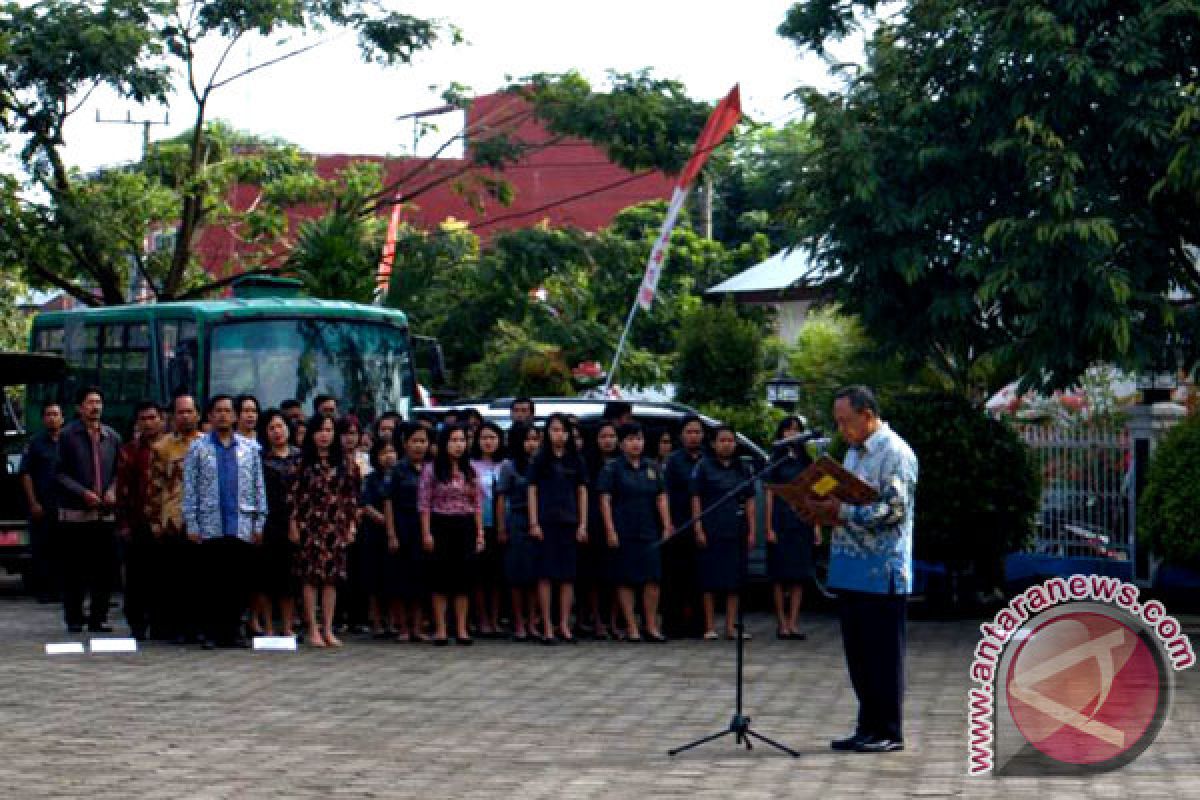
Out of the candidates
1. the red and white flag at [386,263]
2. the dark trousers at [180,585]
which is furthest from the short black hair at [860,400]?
the red and white flag at [386,263]

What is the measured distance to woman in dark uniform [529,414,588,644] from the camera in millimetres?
17609

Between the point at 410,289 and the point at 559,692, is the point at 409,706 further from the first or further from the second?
the point at 410,289

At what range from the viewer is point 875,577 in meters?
11.0

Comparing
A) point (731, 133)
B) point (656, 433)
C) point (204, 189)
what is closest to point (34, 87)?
point (204, 189)

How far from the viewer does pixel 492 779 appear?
10.1 m

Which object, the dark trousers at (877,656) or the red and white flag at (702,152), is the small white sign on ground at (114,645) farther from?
the red and white flag at (702,152)

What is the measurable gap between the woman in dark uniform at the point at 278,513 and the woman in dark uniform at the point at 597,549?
2373 millimetres

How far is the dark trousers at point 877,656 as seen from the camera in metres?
11.0

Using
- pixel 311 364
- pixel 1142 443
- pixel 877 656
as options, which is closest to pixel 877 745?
pixel 877 656

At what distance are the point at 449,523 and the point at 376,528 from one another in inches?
29.0

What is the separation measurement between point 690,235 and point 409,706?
40783mm

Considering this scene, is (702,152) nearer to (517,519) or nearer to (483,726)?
(517,519)

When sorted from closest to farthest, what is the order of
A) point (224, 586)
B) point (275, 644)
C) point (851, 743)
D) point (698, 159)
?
1. point (851, 743)
2. point (275, 644)
3. point (224, 586)
4. point (698, 159)

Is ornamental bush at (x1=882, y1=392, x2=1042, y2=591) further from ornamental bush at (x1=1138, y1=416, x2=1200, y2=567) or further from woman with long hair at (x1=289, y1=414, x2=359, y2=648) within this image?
woman with long hair at (x1=289, y1=414, x2=359, y2=648)
